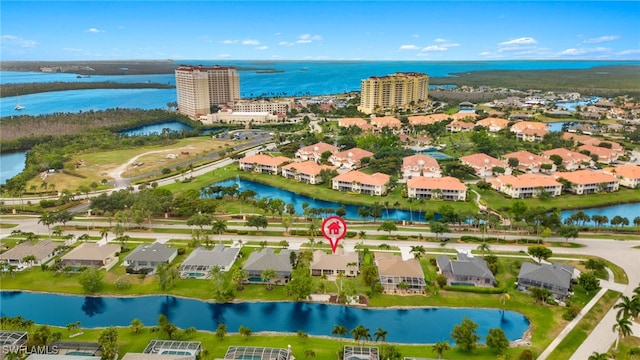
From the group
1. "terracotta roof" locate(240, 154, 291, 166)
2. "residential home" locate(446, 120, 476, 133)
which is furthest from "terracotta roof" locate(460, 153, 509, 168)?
"residential home" locate(446, 120, 476, 133)

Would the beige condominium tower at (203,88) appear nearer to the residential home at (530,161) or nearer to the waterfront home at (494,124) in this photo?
the waterfront home at (494,124)

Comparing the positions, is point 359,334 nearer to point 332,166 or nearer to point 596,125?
point 332,166

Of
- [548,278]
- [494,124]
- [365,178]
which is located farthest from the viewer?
[494,124]

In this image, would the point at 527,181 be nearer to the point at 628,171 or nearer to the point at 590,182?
the point at 590,182

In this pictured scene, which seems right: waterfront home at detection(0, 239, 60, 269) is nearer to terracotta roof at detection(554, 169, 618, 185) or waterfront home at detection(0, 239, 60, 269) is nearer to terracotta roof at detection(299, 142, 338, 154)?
terracotta roof at detection(299, 142, 338, 154)

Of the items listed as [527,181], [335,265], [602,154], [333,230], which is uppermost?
[602,154]

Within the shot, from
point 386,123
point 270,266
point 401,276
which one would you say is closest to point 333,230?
point 270,266

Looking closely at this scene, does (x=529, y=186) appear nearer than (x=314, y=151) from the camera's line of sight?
Yes
